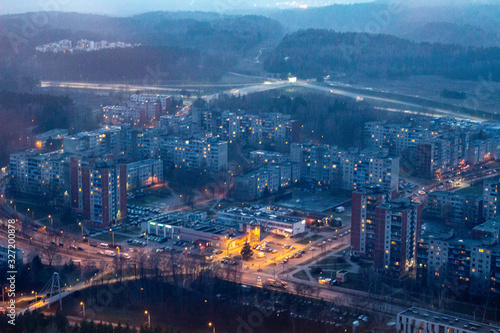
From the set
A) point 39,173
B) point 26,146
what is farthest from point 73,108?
A: point 39,173

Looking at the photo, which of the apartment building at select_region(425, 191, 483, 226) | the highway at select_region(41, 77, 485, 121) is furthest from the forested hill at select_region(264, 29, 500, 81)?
the apartment building at select_region(425, 191, 483, 226)

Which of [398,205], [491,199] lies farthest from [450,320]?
[491,199]

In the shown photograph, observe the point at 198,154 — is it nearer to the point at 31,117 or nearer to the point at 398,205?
the point at 31,117

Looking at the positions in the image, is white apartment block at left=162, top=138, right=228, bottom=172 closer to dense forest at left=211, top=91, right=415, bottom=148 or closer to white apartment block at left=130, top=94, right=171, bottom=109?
dense forest at left=211, top=91, right=415, bottom=148

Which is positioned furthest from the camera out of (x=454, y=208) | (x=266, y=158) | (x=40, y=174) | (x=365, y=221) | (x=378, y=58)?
(x=378, y=58)

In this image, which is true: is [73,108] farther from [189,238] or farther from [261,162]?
[189,238]

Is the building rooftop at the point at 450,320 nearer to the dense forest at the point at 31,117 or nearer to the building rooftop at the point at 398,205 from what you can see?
the building rooftop at the point at 398,205

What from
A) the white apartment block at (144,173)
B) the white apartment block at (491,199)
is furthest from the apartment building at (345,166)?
the white apartment block at (144,173)
